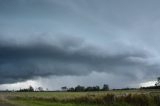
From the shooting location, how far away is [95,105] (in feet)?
144

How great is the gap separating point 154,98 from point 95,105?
8.49m

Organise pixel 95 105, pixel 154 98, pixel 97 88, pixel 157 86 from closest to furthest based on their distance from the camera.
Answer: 1. pixel 154 98
2. pixel 95 105
3. pixel 157 86
4. pixel 97 88

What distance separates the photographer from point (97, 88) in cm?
19488

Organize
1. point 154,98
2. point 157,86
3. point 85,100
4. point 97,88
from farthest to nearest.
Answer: point 97,88, point 157,86, point 85,100, point 154,98

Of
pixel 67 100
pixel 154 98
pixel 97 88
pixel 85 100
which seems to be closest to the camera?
pixel 154 98

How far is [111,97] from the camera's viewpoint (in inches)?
1745

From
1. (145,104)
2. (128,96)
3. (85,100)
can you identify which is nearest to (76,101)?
(85,100)

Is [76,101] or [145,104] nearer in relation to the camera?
[145,104]

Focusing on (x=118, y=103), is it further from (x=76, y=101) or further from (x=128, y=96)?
(x=76, y=101)

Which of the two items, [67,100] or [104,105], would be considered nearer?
[104,105]

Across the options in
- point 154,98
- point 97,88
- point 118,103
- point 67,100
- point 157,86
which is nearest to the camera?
point 154,98

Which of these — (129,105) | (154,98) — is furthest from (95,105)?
(154,98)

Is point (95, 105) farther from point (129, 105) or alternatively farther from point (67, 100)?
point (67, 100)

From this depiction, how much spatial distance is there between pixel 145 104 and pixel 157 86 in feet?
391
